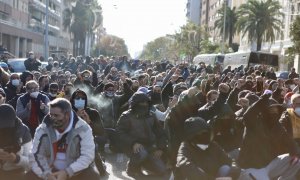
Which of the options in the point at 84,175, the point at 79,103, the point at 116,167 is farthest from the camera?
the point at 116,167

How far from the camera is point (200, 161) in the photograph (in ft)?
24.2

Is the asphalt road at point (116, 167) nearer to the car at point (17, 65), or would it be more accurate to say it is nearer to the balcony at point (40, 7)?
the car at point (17, 65)

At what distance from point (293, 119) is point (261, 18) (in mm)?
57417

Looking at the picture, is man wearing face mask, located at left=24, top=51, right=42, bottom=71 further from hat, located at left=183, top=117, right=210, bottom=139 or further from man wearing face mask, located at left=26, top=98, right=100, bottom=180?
man wearing face mask, located at left=26, top=98, right=100, bottom=180

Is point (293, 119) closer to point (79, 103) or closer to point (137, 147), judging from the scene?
point (137, 147)

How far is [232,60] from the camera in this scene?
161ft

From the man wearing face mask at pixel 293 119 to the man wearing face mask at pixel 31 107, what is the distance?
3889 mm

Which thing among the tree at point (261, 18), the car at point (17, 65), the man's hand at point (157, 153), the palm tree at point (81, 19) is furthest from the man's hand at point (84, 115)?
the palm tree at point (81, 19)

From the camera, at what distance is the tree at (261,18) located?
6538 cm

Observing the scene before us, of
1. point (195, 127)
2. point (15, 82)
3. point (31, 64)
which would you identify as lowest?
point (195, 127)

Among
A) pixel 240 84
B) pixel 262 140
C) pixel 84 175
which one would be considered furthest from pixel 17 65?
pixel 84 175

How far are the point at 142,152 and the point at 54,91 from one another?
281cm

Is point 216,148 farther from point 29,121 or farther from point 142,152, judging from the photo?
point 29,121

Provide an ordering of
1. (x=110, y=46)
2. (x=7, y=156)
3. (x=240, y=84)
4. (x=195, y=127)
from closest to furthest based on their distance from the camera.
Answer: (x=7, y=156), (x=195, y=127), (x=240, y=84), (x=110, y=46)
